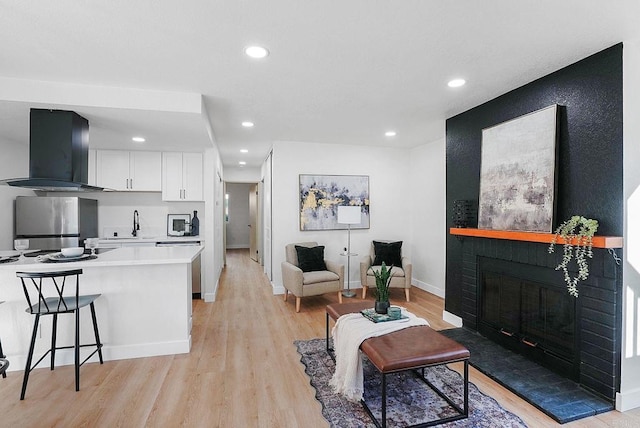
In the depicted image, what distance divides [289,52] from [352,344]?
→ 2.17 meters

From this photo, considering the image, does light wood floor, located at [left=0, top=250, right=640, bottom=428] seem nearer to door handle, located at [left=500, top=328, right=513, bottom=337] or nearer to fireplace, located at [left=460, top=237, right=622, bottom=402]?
fireplace, located at [left=460, top=237, right=622, bottom=402]

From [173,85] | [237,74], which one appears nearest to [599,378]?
[237,74]

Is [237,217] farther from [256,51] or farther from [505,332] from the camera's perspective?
[505,332]

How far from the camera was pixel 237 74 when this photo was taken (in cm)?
270

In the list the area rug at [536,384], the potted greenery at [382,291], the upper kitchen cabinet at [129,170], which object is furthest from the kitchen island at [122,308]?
the area rug at [536,384]

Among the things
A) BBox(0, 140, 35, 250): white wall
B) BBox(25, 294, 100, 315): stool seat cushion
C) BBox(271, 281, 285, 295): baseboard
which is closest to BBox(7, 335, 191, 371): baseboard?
BBox(25, 294, 100, 315): stool seat cushion

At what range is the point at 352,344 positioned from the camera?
7.49 ft

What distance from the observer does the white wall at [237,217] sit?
1136 cm

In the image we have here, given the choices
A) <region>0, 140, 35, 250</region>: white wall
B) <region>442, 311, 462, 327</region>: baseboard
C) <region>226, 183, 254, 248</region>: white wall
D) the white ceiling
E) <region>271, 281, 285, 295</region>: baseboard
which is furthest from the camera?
<region>226, 183, 254, 248</region>: white wall

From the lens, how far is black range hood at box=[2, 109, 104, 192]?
2963 mm

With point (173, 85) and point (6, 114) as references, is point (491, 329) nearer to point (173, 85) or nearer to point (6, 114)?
point (173, 85)

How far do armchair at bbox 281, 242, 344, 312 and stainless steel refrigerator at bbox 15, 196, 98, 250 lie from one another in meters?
3.05

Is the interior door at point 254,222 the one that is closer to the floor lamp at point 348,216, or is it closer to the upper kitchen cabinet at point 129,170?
the upper kitchen cabinet at point 129,170

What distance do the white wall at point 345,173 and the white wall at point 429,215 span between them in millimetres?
169
